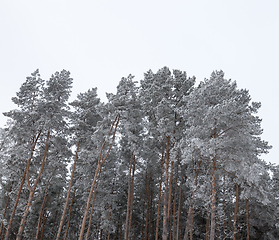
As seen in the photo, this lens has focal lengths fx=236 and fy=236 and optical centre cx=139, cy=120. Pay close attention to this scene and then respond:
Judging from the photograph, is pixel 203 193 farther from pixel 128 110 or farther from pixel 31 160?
pixel 31 160

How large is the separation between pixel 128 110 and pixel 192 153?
17.4 feet

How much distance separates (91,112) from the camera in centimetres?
1747

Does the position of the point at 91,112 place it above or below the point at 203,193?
above

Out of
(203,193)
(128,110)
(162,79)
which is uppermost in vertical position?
(162,79)

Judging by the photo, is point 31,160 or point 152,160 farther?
point 152,160

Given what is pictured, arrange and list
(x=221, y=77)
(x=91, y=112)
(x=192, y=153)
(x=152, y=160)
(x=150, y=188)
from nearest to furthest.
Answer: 1. (x=192, y=153)
2. (x=221, y=77)
3. (x=91, y=112)
4. (x=152, y=160)
5. (x=150, y=188)

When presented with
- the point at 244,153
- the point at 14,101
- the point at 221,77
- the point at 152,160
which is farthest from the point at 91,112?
the point at 244,153

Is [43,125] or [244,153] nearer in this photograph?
[244,153]

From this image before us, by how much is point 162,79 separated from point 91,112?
19.1 ft

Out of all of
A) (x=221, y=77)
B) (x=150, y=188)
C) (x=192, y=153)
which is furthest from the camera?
(x=150, y=188)

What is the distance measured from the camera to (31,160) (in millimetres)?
16078

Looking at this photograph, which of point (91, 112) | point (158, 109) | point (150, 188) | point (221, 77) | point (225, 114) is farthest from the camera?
point (150, 188)

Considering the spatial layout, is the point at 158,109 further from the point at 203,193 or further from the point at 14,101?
the point at 14,101

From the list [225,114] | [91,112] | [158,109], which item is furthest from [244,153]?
[91,112]
